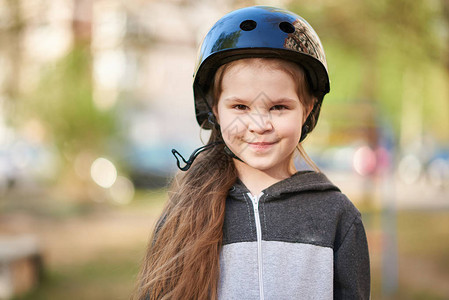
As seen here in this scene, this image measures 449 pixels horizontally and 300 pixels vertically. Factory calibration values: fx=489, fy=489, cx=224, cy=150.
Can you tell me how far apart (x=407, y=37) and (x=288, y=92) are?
4516 millimetres

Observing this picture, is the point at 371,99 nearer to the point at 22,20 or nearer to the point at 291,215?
the point at 22,20

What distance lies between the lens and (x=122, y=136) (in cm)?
1108

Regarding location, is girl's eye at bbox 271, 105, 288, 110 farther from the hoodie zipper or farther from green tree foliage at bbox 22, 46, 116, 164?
green tree foliage at bbox 22, 46, 116, 164

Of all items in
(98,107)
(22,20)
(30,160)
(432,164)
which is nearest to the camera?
(22,20)

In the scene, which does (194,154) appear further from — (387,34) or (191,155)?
(387,34)

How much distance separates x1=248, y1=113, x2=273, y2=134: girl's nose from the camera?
1812mm

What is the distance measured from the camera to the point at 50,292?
18.0ft

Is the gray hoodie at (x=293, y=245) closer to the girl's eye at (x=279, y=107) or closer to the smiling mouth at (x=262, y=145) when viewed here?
the smiling mouth at (x=262, y=145)

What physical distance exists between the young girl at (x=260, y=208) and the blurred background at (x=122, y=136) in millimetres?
896

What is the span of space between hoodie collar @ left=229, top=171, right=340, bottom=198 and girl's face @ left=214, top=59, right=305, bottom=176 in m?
0.10

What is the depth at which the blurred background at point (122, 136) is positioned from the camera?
19.1 feet

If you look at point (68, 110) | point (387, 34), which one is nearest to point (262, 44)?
point (387, 34)

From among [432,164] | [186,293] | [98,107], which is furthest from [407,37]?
[432,164]

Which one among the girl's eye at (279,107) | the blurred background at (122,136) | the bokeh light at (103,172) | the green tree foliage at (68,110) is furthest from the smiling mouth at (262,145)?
the bokeh light at (103,172)
